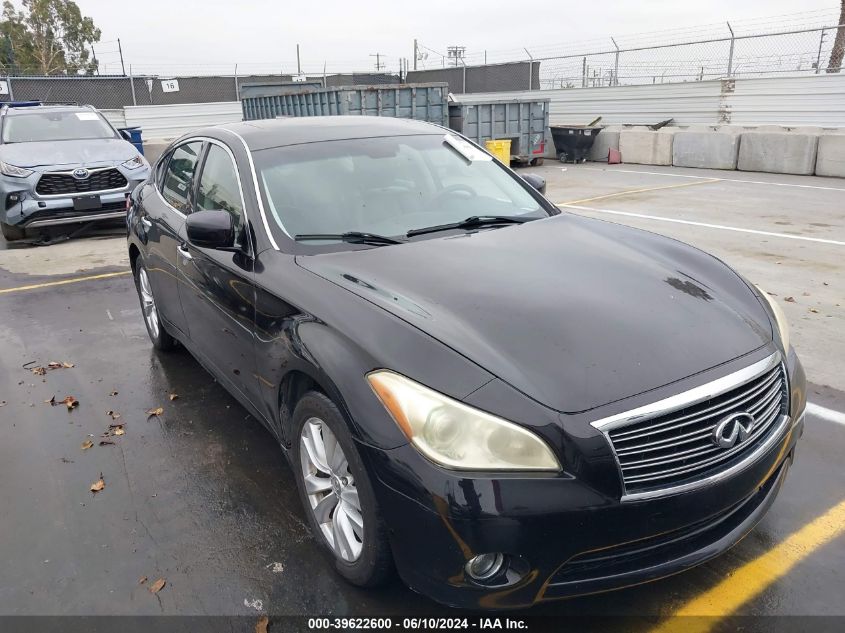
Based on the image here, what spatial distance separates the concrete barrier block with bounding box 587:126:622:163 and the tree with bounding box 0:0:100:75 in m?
35.5

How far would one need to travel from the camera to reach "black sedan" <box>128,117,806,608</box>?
80.4 inches

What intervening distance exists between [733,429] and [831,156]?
1497 cm

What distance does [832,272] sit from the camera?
682 cm

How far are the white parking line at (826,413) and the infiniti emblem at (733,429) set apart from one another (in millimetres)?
2013

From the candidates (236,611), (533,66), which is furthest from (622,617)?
(533,66)

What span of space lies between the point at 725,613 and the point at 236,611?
1.80 metres

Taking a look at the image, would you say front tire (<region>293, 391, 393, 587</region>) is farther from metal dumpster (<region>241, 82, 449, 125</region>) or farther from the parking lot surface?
metal dumpster (<region>241, 82, 449, 125</region>)

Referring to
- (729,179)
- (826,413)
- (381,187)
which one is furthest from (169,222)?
(729,179)

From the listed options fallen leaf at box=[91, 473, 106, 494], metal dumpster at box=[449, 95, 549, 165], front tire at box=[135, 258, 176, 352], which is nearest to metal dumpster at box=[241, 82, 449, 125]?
metal dumpster at box=[449, 95, 549, 165]

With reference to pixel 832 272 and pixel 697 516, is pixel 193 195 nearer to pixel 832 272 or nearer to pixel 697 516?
pixel 697 516

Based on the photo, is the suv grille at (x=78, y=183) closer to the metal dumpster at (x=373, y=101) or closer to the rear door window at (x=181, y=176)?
the rear door window at (x=181, y=176)

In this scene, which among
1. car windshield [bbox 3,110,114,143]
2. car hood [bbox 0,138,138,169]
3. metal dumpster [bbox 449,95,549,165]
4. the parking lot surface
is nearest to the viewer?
the parking lot surface

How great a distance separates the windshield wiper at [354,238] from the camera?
3154mm

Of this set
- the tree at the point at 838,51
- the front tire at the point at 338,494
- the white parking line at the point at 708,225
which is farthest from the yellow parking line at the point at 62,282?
the tree at the point at 838,51
